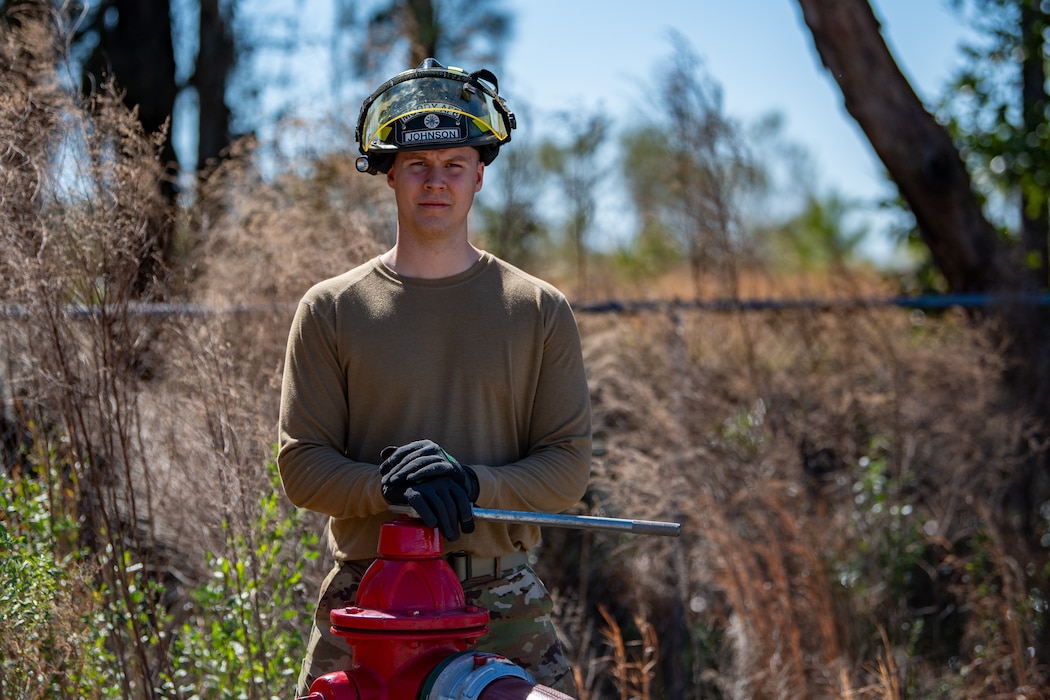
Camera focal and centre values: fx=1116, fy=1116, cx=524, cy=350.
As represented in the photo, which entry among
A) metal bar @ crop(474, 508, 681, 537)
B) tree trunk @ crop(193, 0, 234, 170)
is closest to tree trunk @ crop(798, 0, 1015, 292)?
metal bar @ crop(474, 508, 681, 537)

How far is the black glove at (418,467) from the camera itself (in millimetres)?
2080

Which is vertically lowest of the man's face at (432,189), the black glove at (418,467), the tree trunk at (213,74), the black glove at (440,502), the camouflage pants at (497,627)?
the camouflage pants at (497,627)

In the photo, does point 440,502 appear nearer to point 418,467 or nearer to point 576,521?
point 418,467

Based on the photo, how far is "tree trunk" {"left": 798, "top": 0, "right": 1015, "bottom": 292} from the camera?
6.68 meters

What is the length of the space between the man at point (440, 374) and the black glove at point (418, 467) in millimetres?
226

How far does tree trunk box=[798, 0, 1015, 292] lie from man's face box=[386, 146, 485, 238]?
485cm

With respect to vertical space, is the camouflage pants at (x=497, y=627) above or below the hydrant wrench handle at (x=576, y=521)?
below

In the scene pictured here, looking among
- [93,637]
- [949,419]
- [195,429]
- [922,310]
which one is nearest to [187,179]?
[195,429]

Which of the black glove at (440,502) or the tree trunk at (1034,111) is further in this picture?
the tree trunk at (1034,111)

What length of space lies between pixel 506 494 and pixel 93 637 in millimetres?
1704

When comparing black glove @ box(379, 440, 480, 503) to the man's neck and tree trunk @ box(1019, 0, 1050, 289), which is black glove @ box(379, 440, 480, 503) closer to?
the man's neck

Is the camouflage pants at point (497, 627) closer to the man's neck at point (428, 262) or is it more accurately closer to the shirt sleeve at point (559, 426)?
the shirt sleeve at point (559, 426)

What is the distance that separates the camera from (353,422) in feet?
→ 8.16

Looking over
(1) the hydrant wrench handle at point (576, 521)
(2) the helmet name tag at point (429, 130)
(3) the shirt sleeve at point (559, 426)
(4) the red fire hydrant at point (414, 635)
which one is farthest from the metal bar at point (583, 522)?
(2) the helmet name tag at point (429, 130)
